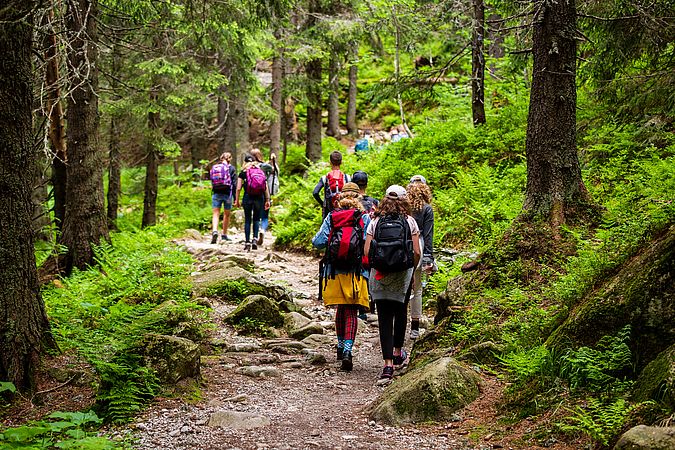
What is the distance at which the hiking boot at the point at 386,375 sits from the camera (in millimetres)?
7102

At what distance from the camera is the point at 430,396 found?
5.55 meters

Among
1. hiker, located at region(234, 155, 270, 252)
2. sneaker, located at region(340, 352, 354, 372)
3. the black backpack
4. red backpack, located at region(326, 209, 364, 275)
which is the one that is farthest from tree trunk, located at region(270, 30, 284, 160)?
the black backpack

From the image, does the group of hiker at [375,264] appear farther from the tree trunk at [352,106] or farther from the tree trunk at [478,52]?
the tree trunk at [352,106]

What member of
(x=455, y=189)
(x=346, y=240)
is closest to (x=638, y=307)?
(x=346, y=240)

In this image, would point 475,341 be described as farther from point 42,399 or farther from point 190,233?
point 190,233

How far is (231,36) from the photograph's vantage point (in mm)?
13766

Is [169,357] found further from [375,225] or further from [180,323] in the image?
[375,225]

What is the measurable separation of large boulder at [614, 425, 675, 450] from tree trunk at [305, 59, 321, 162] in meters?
20.8

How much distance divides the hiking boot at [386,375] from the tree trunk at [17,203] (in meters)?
3.58

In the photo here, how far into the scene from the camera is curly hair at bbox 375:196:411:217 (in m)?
7.19

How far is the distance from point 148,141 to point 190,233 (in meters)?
3.04

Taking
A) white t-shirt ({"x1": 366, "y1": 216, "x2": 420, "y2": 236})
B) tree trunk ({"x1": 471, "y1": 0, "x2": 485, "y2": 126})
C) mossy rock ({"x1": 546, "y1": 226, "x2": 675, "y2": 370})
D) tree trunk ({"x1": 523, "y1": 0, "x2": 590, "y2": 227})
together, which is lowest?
mossy rock ({"x1": 546, "y1": 226, "x2": 675, "y2": 370})

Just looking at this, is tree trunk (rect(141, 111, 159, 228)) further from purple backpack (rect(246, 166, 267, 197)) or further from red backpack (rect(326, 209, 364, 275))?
red backpack (rect(326, 209, 364, 275))

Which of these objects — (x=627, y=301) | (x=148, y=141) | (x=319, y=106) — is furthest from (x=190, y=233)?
(x=627, y=301)
